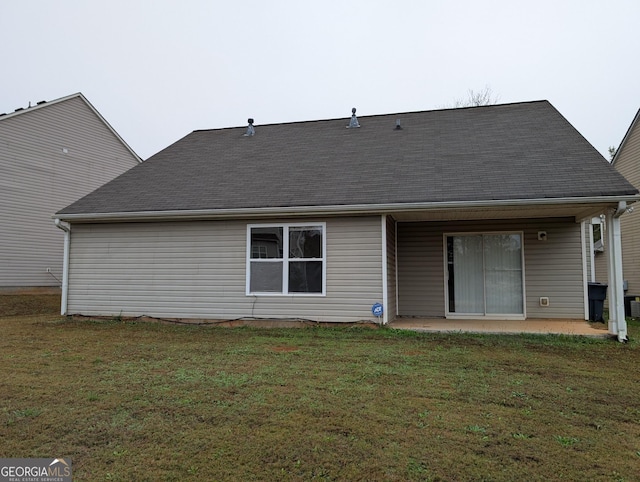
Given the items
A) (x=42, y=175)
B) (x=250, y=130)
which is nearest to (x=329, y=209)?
(x=250, y=130)

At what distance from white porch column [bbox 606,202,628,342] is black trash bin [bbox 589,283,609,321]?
1.91 m

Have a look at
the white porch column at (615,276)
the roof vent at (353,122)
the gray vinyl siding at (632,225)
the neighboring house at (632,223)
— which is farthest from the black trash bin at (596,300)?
the roof vent at (353,122)

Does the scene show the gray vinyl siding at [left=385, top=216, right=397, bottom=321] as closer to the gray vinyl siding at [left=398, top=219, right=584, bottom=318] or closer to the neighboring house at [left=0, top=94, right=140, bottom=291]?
the gray vinyl siding at [left=398, top=219, right=584, bottom=318]

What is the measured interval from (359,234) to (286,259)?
1.50 m

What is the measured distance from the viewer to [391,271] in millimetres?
8992

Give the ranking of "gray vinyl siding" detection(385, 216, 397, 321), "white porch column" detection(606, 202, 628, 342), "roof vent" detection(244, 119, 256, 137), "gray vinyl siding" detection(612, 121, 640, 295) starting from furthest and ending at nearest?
"gray vinyl siding" detection(612, 121, 640, 295), "roof vent" detection(244, 119, 256, 137), "gray vinyl siding" detection(385, 216, 397, 321), "white porch column" detection(606, 202, 628, 342)

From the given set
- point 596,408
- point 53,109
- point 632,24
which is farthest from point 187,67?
point 596,408

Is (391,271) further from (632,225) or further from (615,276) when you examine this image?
(632,225)

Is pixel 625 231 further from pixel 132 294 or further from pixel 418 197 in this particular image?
pixel 132 294

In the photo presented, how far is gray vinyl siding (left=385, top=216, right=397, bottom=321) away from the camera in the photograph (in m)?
8.53

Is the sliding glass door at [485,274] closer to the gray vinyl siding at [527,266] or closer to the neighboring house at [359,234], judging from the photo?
the neighboring house at [359,234]

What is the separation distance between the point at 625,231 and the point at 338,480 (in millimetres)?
15372

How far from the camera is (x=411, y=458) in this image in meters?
2.94

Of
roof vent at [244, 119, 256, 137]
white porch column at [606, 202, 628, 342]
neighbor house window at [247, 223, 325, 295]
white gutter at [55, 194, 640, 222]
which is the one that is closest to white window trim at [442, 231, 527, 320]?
white gutter at [55, 194, 640, 222]
